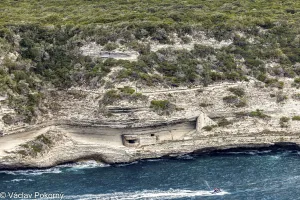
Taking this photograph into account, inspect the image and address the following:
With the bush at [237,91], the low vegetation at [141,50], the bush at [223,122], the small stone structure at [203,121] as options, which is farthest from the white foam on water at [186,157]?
the bush at [237,91]

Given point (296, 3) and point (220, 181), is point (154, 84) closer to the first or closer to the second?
point (220, 181)

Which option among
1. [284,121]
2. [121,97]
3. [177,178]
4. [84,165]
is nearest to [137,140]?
[121,97]


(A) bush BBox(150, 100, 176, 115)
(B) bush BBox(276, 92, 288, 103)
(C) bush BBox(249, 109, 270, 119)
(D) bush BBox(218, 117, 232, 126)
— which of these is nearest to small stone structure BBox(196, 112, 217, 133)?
(D) bush BBox(218, 117, 232, 126)

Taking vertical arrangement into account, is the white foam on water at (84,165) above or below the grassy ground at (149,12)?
below

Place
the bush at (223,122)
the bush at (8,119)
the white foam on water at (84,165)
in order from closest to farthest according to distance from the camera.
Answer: the bush at (8,119) → the white foam on water at (84,165) → the bush at (223,122)

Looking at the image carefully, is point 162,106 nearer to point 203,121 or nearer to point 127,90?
point 127,90

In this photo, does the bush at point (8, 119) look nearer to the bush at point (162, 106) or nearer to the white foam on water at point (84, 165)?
the white foam on water at point (84, 165)

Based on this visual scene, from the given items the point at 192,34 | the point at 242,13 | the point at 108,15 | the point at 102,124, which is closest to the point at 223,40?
the point at 192,34

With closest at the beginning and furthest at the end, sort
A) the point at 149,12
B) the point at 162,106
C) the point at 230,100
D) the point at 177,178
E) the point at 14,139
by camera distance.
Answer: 1. the point at 177,178
2. the point at 14,139
3. the point at 162,106
4. the point at 230,100
5. the point at 149,12
